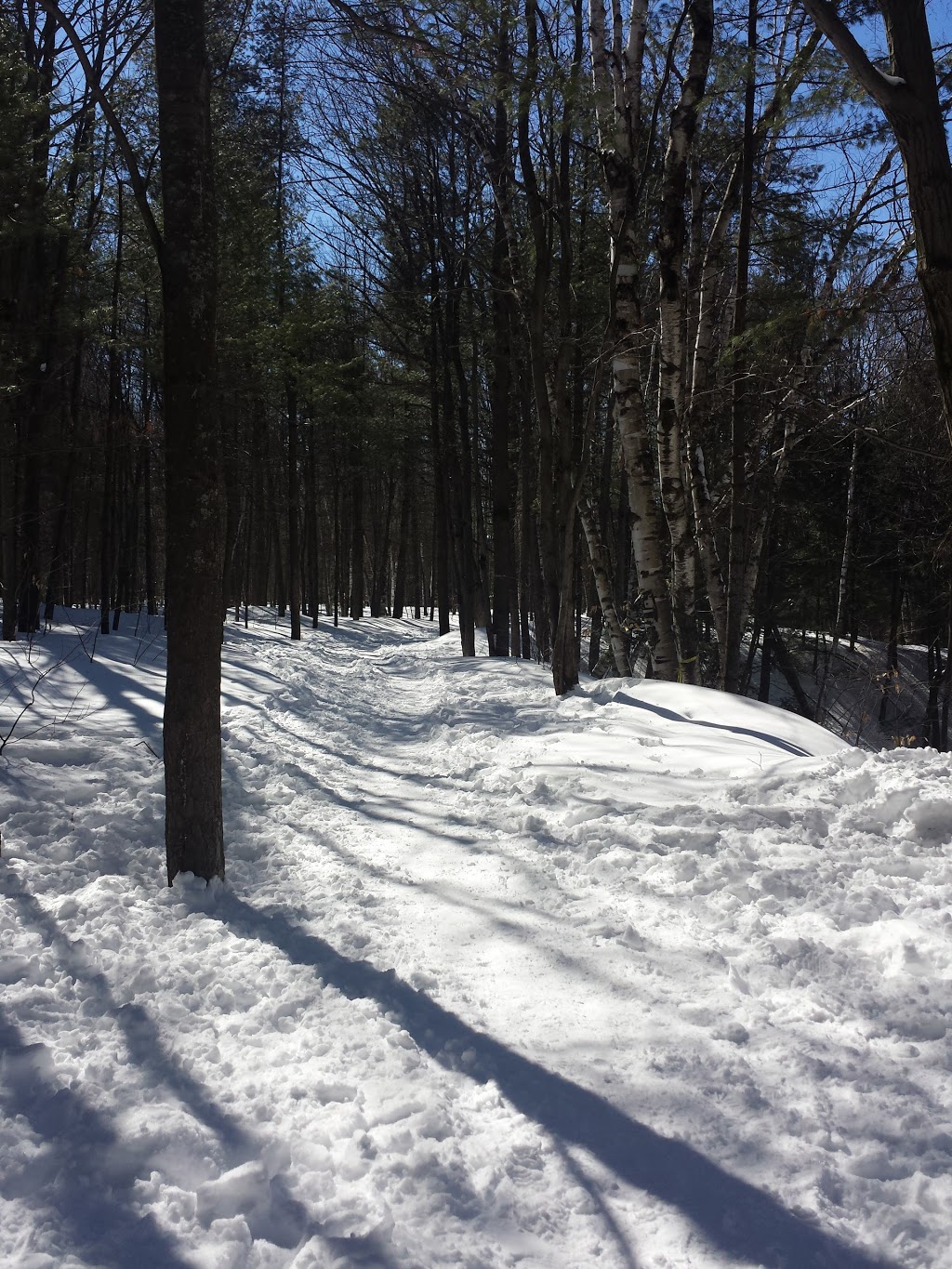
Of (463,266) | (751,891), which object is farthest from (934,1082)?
(463,266)

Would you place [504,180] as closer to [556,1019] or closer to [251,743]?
[251,743]

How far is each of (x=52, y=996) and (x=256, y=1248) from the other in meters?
1.57

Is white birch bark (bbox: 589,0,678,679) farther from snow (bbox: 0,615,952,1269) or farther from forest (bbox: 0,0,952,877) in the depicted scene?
snow (bbox: 0,615,952,1269)

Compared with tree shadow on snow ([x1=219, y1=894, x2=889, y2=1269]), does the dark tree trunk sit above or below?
above

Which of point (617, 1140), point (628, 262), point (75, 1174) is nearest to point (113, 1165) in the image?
point (75, 1174)

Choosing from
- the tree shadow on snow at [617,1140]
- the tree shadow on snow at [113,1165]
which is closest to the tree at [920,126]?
the tree shadow on snow at [617,1140]

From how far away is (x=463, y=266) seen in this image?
1664 centimetres

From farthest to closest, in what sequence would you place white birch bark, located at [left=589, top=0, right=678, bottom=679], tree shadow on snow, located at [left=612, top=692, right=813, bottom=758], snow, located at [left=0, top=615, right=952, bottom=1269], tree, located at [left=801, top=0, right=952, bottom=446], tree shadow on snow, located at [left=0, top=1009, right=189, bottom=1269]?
white birch bark, located at [left=589, top=0, right=678, bottom=679] < tree shadow on snow, located at [left=612, top=692, right=813, bottom=758] < tree, located at [left=801, top=0, right=952, bottom=446] < snow, located at [left=0, top=615, right=952, bottom=1269] < tree shadow on snow, located at [left=0, top=1009, right=189, bottom=1269]

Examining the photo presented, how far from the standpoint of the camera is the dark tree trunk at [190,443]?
4.20 metres

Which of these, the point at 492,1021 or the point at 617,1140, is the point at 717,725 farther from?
the point at 617,1140

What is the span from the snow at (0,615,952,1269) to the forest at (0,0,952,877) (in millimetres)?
906

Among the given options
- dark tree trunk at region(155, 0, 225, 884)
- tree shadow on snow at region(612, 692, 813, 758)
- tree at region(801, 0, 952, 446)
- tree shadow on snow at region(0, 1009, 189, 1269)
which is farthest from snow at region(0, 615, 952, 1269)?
tree at region(801, 0, 952, 446)

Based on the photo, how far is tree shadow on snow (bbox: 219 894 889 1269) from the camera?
213cm

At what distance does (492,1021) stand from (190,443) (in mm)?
3283
